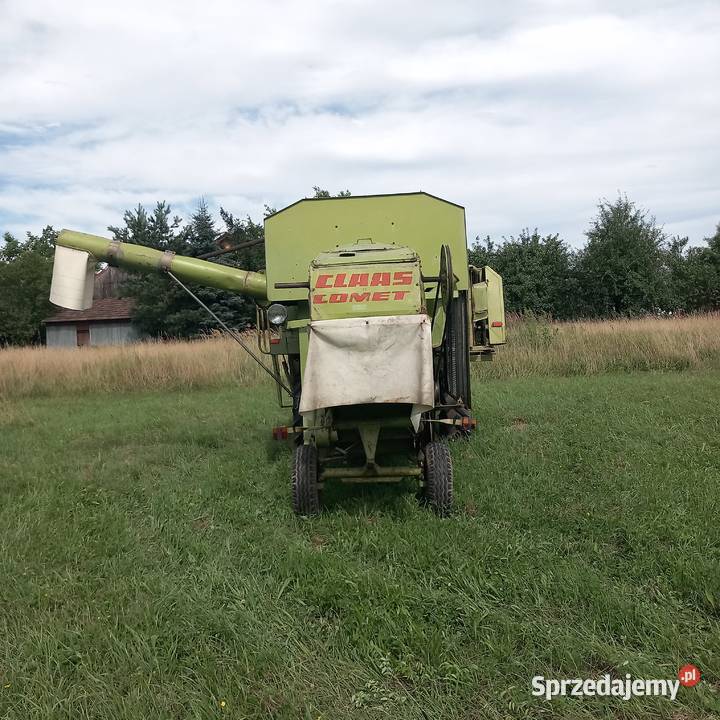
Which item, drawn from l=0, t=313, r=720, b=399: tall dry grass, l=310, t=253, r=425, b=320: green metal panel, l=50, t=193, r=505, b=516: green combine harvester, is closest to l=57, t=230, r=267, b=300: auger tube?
l=50, t=193, r=505, b=516: green combine harvester

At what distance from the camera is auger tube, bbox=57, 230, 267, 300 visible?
683cm

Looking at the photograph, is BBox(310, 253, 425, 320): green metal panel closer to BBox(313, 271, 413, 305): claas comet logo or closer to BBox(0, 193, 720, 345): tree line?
BBox(313, 271, 413, 305): claas comet logo

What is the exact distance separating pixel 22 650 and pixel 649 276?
28.1m

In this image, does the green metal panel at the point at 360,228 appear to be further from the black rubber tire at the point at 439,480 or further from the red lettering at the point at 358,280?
the black rubber tire at the point at 439,480

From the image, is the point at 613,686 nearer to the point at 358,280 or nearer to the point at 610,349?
the point at 358,280

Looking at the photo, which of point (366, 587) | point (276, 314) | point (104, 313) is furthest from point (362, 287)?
point (104, 313)

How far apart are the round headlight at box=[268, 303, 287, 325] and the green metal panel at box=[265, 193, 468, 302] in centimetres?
68

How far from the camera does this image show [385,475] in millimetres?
4734

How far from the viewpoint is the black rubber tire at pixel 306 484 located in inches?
187

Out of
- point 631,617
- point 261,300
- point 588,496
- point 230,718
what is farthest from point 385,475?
point 261,300

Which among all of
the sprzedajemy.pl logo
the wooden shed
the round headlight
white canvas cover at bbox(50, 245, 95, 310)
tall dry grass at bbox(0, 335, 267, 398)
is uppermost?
the wooden shed

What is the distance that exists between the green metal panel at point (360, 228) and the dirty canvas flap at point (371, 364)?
6.03ft

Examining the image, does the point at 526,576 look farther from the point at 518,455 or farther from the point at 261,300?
the point at 261,300

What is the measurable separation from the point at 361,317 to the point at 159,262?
11.8 feet
